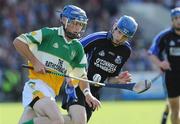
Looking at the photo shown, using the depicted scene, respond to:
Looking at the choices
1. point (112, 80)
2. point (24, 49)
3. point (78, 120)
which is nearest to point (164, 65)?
point (112, 80)

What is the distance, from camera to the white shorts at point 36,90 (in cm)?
833

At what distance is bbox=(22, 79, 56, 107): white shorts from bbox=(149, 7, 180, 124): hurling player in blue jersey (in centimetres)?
379

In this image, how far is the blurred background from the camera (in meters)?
21.2

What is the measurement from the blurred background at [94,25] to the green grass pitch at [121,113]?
110 cm

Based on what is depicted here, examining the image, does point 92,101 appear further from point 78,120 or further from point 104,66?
point 104,66

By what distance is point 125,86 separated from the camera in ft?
29.8

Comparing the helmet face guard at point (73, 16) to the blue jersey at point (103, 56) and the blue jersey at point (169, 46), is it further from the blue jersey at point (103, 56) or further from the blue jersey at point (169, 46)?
the blue jersey at point (169, 46)

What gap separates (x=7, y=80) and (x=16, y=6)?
327cm

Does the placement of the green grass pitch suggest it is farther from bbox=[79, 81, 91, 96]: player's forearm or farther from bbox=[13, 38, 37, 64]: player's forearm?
bbox=[13, 38, 37, 64]: player's forearm

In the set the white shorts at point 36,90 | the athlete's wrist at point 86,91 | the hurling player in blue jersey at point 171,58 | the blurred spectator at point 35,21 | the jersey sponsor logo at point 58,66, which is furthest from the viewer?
the blurred spectator at point 35,21

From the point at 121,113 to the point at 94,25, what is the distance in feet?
23.6

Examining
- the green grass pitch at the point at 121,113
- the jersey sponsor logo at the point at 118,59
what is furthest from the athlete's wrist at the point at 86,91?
the green grass pitch at the point at 121,113

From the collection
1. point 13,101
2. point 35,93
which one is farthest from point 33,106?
point 13,101

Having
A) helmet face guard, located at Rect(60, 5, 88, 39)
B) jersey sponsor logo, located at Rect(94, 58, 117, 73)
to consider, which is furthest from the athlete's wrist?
jersey sponsor logo, located at Rect(94, 58, 117, 73)
